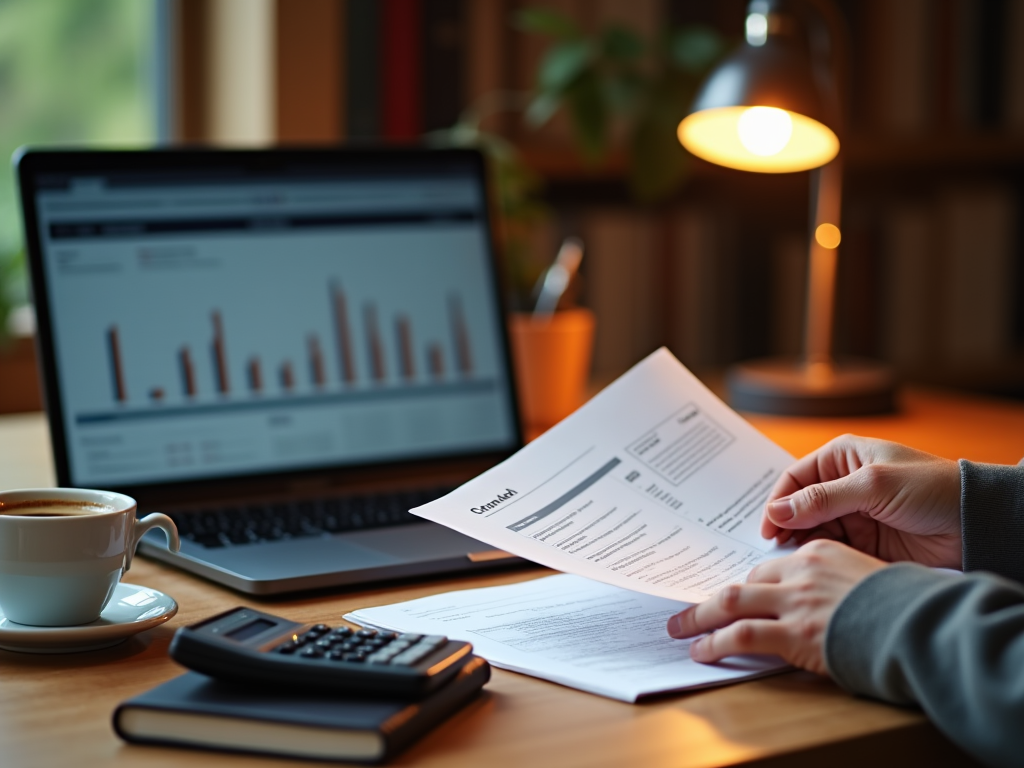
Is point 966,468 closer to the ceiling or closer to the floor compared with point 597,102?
closer to the floor

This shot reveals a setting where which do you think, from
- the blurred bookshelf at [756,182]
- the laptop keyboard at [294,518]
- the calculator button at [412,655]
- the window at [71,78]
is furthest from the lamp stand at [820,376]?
the window at [71,78]

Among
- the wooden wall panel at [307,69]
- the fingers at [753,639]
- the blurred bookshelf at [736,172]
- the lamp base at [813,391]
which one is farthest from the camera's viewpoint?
the blurred bookshelf at [736,172]

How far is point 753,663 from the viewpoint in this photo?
24.4 inches

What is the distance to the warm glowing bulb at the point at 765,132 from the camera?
1238 millimetres

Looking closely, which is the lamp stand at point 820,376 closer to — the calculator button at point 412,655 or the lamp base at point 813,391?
the lamp base at point 813,391

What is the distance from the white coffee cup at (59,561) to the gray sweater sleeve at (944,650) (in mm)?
377

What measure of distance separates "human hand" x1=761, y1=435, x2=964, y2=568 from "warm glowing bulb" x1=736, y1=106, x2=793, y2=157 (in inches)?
21.6

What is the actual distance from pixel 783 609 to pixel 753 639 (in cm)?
2

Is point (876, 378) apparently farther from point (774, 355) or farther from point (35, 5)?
point (35, 5)

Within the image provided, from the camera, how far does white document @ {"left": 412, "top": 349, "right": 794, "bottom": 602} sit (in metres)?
0.67

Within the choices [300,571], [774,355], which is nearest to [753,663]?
[300,571]

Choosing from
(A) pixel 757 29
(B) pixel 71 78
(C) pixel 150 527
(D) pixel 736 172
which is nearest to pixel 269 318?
(C) pixel 150 527

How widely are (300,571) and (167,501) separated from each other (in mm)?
249

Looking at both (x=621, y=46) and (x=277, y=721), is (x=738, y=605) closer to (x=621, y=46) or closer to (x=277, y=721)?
(x=277, y=721)
